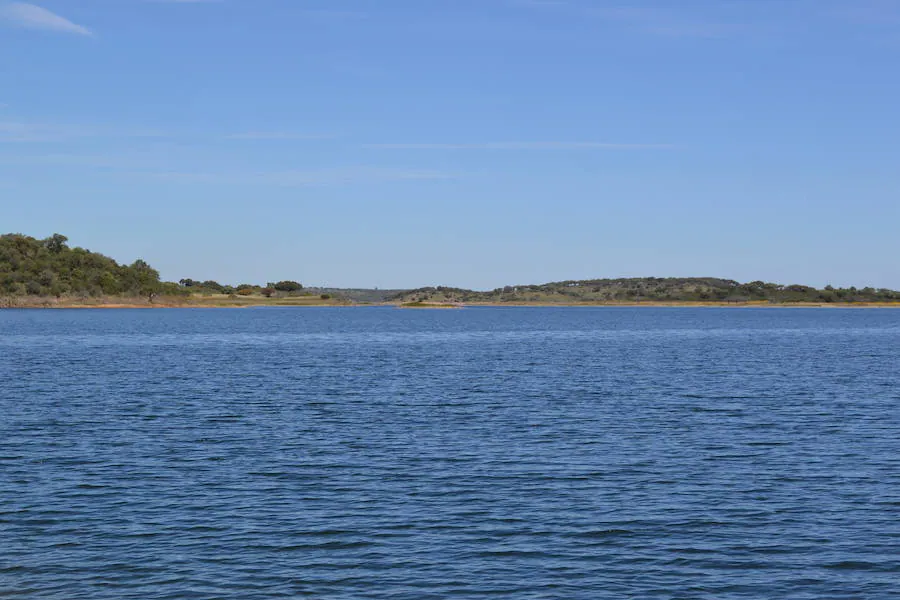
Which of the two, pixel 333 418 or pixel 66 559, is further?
pixel 333 418

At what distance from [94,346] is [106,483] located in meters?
101

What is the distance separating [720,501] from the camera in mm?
29703

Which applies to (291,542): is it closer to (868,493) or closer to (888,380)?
(868,493)

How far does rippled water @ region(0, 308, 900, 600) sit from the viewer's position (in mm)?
22328

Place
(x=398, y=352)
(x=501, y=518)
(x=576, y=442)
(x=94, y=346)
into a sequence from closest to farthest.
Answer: (x=501, y=518)
(x=576, y=442)
(x=398, y=352)
(x=94, y=346)

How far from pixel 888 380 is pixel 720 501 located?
52.2m

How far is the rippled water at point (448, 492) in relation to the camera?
22328 mm

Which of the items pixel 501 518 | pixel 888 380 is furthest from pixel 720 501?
pixel 888 380

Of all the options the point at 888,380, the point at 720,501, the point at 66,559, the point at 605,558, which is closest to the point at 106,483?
the point at 66,559

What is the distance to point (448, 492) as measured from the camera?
3091 centimetres

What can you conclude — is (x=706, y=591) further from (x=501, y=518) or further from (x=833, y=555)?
(x=501, y=518)

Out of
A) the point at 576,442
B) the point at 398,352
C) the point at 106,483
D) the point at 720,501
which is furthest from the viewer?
the point at 398,352

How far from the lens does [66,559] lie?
77.2 feet

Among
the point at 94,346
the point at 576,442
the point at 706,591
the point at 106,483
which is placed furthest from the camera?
the point at 94,346
